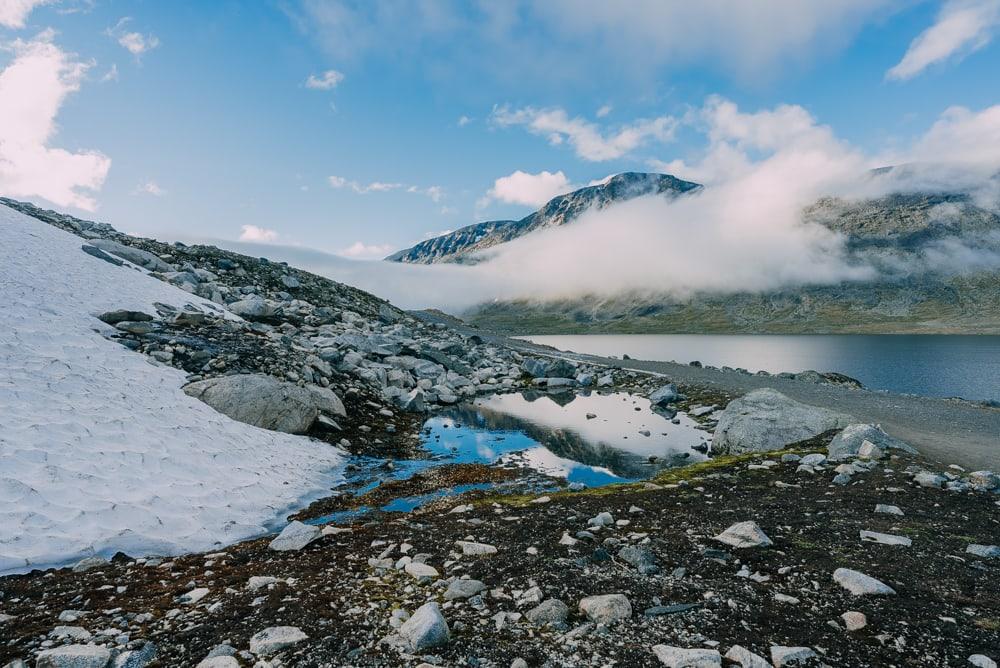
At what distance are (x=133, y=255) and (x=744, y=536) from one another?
3955 cm

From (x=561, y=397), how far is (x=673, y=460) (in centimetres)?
1713

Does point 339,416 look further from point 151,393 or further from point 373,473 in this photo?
point 151,393

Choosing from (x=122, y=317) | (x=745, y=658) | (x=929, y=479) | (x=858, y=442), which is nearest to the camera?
(x=745, y=658)

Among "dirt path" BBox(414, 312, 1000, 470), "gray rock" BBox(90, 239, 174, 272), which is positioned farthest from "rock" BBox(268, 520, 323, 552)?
"gray rock" BBox(90, 239, 174, 272)

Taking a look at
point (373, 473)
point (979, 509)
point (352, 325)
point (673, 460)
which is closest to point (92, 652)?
point (373, 473)

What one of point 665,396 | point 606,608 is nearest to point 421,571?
point 606,608

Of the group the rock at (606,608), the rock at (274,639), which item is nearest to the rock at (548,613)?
the rock at (606,608)

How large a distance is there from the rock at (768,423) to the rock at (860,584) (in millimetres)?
11851

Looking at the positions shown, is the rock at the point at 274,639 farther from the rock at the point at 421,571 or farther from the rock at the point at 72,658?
the rock at the point at 421,571

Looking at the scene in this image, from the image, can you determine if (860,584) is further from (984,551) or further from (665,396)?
(665,396)

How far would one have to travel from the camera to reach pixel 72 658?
461 cm

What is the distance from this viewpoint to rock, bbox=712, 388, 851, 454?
17.4m

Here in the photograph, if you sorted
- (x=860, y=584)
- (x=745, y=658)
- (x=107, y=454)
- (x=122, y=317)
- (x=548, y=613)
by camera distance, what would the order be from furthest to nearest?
(x=122, y=317)
(x=107, y=454)
(x=860, y=584)
(x=548, y=613)
(x=745, y=658)

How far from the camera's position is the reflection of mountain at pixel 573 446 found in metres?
17.7
